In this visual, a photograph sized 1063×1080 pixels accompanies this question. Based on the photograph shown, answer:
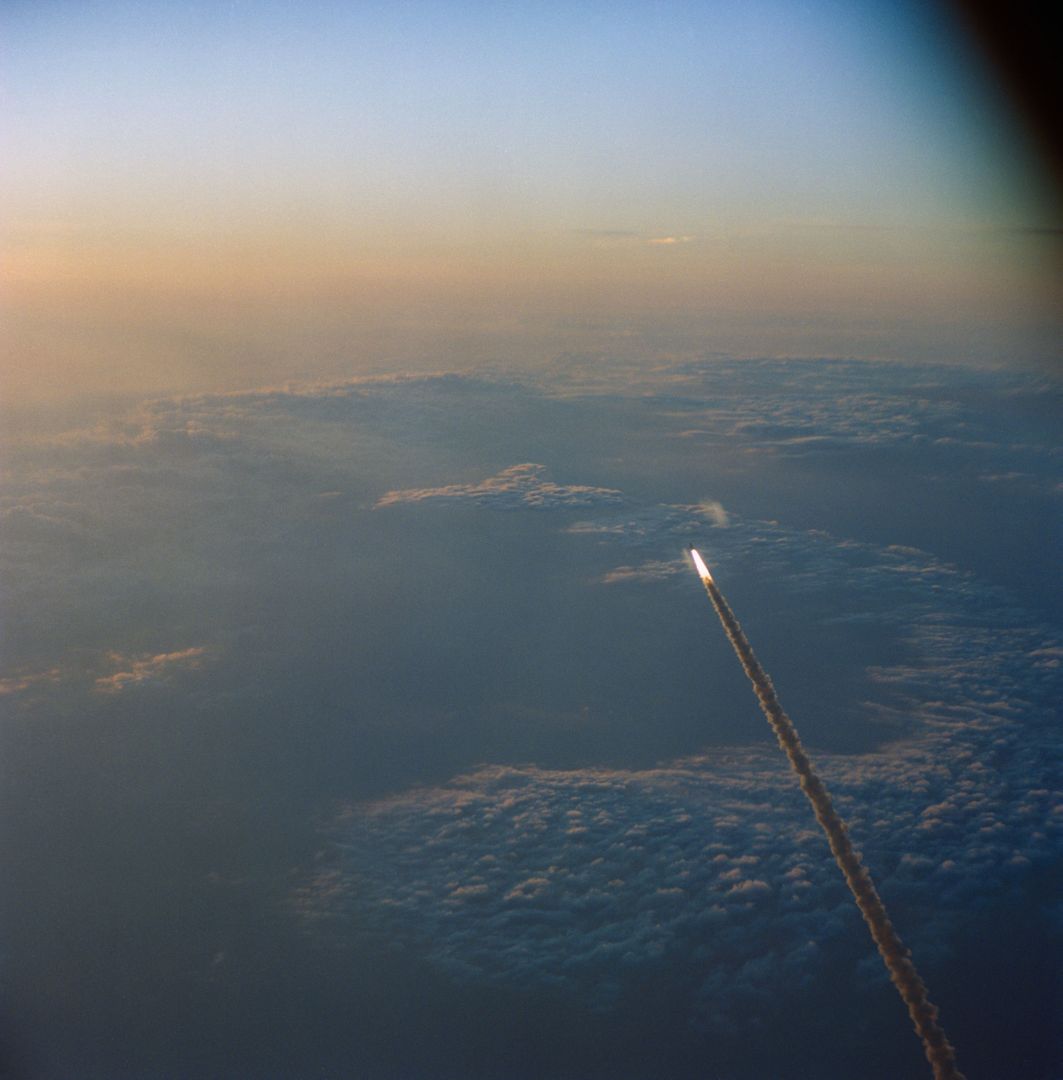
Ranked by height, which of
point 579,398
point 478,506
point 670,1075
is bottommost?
point 670,1075

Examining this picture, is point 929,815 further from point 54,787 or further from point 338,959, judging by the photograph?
point 54,787

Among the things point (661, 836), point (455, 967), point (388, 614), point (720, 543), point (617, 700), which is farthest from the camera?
point (720, 543)

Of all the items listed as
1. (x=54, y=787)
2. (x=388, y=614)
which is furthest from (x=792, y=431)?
(x=54, y=787)

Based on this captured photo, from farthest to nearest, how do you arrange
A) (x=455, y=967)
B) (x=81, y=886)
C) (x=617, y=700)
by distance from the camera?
1. (x=617, y=700)
2. (x=81, y=886)
3. (x=455, y=967)

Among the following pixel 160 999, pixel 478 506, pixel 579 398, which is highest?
pixel 579 398

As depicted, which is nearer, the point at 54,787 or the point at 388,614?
the point at 54,787

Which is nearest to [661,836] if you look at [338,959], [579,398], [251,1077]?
[338,959]

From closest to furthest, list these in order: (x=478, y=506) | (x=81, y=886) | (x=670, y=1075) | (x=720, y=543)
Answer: (x=670, y=1075) < (x=81, y=886) < (x=720, y=543) < (x=478, y=506)

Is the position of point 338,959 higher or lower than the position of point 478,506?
lower

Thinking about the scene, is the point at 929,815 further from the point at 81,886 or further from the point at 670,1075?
the point at 81,886
